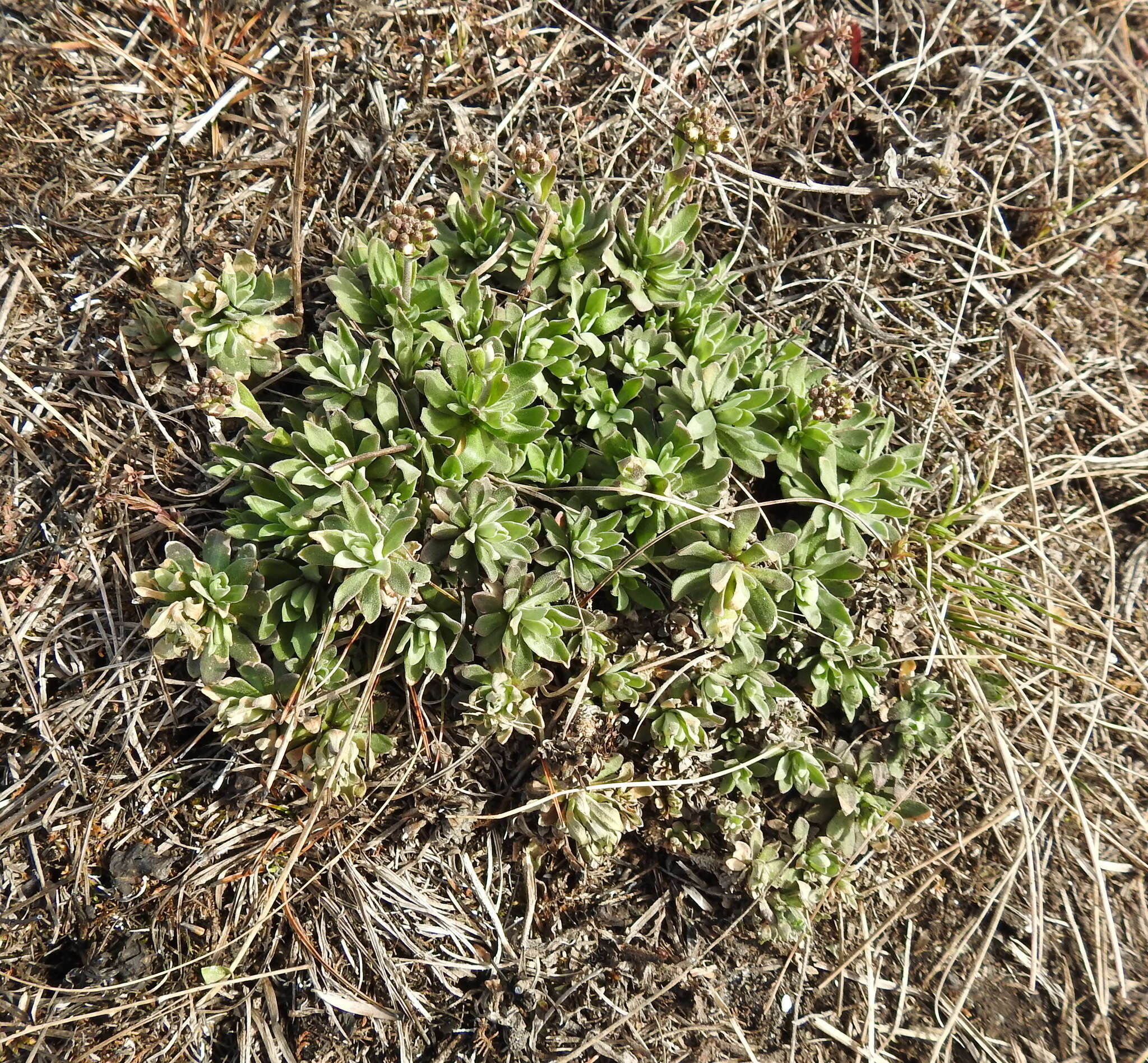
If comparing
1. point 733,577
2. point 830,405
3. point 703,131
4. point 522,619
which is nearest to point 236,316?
point 522,619

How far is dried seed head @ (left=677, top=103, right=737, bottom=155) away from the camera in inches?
122

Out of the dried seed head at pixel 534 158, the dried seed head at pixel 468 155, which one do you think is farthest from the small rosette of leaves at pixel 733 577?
the dried seed head at pixel 468 155

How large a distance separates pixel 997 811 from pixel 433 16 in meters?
4.39

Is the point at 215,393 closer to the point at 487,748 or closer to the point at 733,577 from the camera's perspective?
the point at 487,748

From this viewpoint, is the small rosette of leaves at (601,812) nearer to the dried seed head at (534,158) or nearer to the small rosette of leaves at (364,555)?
the small rosette of leaves at (364,555)

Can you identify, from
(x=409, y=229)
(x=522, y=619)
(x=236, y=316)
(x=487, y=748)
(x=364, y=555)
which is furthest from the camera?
(x=487, y=748)

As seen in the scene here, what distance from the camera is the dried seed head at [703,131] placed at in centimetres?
310

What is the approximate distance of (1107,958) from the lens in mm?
3441

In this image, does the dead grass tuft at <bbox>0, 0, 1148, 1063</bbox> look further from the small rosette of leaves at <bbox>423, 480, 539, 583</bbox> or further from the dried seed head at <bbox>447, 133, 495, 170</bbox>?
the small rosette of leaves at <bbox>423, 480, 539, 583</bbox>

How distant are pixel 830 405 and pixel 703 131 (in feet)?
3.86

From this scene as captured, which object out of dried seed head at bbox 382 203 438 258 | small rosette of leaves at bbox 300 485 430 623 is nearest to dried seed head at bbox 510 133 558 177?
dried seed head at bbox 382 203 438 258

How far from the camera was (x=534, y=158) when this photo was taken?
3.07 meters

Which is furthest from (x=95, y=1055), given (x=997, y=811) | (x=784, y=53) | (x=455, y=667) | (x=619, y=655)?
(x=784, y=53)

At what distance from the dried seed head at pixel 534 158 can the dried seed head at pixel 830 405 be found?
4.61ft
